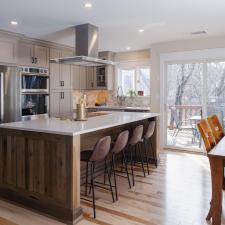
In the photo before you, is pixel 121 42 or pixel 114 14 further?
pixel 121 42

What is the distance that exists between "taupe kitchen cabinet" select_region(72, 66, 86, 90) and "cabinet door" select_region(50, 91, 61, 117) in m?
0.96

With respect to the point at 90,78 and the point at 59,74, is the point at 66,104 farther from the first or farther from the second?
the point at 90,78

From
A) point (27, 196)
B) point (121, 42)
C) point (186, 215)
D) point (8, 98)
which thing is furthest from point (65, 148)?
point (121, 42)

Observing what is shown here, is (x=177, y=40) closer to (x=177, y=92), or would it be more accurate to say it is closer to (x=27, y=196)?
(x=177, y=92)

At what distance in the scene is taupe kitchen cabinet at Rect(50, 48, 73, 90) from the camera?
577 cm

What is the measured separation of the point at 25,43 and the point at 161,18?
2.80 meters

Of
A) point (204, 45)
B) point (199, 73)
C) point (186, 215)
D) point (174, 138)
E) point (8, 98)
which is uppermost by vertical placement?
point (204, 45)

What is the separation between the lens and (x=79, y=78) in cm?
696

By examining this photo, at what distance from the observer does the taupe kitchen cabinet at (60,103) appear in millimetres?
5785

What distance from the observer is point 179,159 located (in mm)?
5094

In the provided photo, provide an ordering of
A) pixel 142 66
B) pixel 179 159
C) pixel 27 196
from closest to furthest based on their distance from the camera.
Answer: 1. pixel 27 196
2. pixel 179 159
3. pixel 142 66

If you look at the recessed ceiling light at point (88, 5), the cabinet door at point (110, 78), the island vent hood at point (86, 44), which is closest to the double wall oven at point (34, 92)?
the island vent hood at point (86, 44)

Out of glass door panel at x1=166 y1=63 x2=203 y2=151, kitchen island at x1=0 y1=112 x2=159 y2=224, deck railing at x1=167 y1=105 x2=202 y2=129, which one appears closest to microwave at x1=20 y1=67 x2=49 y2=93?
kitchen island at x1=0 y1=112 x2=159 y2=224

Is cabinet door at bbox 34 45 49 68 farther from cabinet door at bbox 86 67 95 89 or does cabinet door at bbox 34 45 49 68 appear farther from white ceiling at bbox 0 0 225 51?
cabinet door at bbox 86 67 95 89
